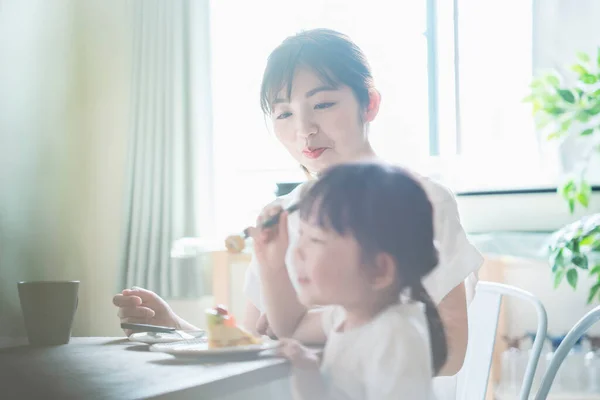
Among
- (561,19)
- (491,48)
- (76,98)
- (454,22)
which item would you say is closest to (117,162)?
(76,98)

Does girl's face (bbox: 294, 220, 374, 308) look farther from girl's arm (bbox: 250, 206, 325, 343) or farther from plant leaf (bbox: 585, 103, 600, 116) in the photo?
plant leaf (bbox: 585, 103, 600, 116)

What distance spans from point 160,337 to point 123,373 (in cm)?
9

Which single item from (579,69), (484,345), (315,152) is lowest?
(484,345)

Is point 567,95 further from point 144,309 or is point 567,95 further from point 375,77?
point 144,309

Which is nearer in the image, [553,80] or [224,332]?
[224,332]

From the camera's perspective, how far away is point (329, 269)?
1.37ft

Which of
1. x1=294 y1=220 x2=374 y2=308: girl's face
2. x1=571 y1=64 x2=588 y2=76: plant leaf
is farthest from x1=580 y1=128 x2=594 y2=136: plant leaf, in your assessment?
x1=294 y1=220 x2=374 y2=308: girl's face

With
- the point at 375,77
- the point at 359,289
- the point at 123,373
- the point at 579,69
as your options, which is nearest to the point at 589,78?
the point at 579,69

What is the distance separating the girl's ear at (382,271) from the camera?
41cm

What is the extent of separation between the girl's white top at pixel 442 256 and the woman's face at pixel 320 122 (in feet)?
0.14

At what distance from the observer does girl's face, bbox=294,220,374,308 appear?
1.35ft

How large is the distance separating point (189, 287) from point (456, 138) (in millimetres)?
349

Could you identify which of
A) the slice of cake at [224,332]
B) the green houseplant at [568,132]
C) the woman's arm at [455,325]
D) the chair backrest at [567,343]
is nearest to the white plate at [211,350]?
the slice of cake at [224,332]

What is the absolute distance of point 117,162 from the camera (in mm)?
419
